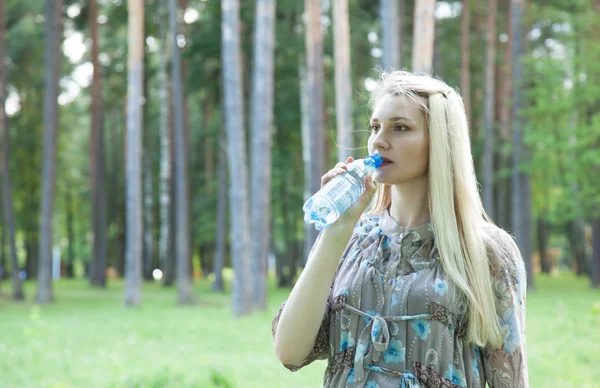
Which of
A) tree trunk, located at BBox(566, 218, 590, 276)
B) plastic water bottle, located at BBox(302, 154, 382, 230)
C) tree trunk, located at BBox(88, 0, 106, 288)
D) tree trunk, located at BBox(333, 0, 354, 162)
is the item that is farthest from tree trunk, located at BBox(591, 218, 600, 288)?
plastic water bottle, located at BBox(302, 154, 382, 230)

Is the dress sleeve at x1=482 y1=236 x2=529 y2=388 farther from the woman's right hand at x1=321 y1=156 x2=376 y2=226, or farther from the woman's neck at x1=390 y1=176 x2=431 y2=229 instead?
the woman's right hand at x1=321 y1=156 x2=376 y2=226

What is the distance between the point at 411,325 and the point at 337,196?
1.42ft

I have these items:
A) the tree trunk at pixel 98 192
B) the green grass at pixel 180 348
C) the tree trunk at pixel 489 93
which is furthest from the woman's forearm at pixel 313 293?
the tree trunk at pixel 98 192

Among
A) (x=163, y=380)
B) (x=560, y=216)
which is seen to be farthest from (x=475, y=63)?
(x=163, y=380)

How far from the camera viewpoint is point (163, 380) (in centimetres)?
673

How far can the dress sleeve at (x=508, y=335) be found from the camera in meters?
2.39

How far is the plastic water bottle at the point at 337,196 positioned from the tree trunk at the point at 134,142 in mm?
18663

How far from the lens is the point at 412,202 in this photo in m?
2.53

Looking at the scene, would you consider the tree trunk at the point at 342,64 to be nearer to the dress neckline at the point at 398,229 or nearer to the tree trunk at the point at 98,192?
the tree trunk at the point at 98,192

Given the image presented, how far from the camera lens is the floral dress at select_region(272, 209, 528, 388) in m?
2.34

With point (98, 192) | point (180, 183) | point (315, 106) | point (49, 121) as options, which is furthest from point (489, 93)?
point (98, 192)

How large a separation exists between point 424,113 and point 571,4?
85.5 ft

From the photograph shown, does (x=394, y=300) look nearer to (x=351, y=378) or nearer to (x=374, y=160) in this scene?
(x=351, y=378)

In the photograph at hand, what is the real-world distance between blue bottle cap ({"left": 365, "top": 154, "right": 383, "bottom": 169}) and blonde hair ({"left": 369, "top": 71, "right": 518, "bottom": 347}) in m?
0.15
